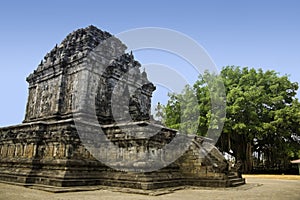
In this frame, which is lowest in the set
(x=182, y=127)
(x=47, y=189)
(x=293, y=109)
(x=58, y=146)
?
(x=47, y=189)

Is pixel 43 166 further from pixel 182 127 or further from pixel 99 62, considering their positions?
pixel 182 127

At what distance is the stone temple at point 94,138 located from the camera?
36.1ft

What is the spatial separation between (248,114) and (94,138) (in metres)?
17.3

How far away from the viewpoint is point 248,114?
24656mm

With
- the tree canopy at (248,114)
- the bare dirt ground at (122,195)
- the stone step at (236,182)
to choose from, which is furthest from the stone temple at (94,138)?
the tree canopy at (248,114)

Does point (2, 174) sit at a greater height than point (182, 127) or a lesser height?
lesser

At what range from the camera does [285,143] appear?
25406 mm

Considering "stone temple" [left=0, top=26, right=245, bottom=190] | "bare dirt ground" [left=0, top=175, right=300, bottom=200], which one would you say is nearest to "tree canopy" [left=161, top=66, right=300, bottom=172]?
"stone temple" [left=0, top=26, right=245, bottom=190]

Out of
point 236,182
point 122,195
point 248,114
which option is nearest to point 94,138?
point 122,195

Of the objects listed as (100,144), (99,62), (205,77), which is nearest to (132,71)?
(99,62)

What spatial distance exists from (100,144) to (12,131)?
5.14 meters

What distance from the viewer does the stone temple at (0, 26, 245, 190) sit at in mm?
11008

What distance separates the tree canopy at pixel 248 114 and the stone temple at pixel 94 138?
10.0 meters

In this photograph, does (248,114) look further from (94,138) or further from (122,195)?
(122,195)
